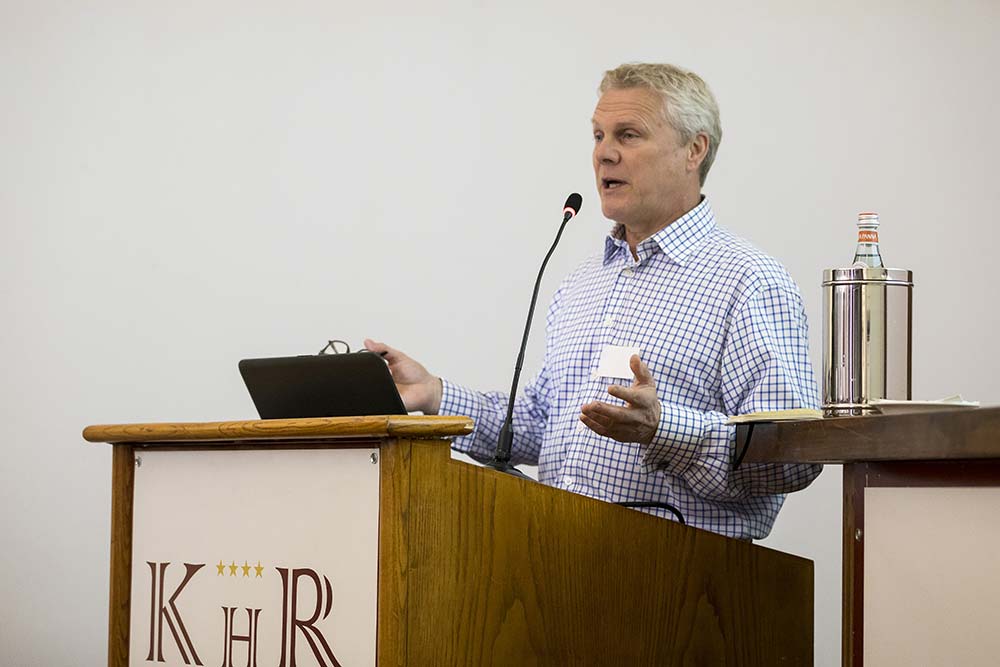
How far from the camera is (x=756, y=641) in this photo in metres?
1.83

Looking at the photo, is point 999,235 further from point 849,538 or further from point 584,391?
point 849,538

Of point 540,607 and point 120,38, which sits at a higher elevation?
point 120,38

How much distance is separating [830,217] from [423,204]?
118 centimetres

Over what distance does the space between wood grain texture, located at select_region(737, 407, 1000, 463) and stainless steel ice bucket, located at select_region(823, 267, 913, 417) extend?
13cm

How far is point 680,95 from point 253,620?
1.32 metres

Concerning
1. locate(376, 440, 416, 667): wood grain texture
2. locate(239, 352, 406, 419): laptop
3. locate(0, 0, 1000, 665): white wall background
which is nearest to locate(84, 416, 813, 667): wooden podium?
locate(376, 440, 416, 667): wood grain texture

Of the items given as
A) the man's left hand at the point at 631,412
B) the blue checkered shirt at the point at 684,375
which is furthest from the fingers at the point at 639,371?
the blue checkered shirt at the point at 684,375

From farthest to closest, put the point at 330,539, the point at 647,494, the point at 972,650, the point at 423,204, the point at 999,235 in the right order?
the point at 423,204
the point at 999,235
the point at 647,494
the point at 330,539
the point at 972,650

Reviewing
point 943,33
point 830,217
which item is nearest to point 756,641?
point 830,217

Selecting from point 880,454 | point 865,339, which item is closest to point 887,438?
point 880,454

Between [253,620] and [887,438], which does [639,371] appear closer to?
[887,438]

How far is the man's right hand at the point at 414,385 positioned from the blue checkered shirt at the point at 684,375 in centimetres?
3

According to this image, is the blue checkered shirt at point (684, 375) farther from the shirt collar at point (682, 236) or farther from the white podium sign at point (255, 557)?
the white podium sign at point (255, 557)

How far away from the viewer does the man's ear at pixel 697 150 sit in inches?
92.0
